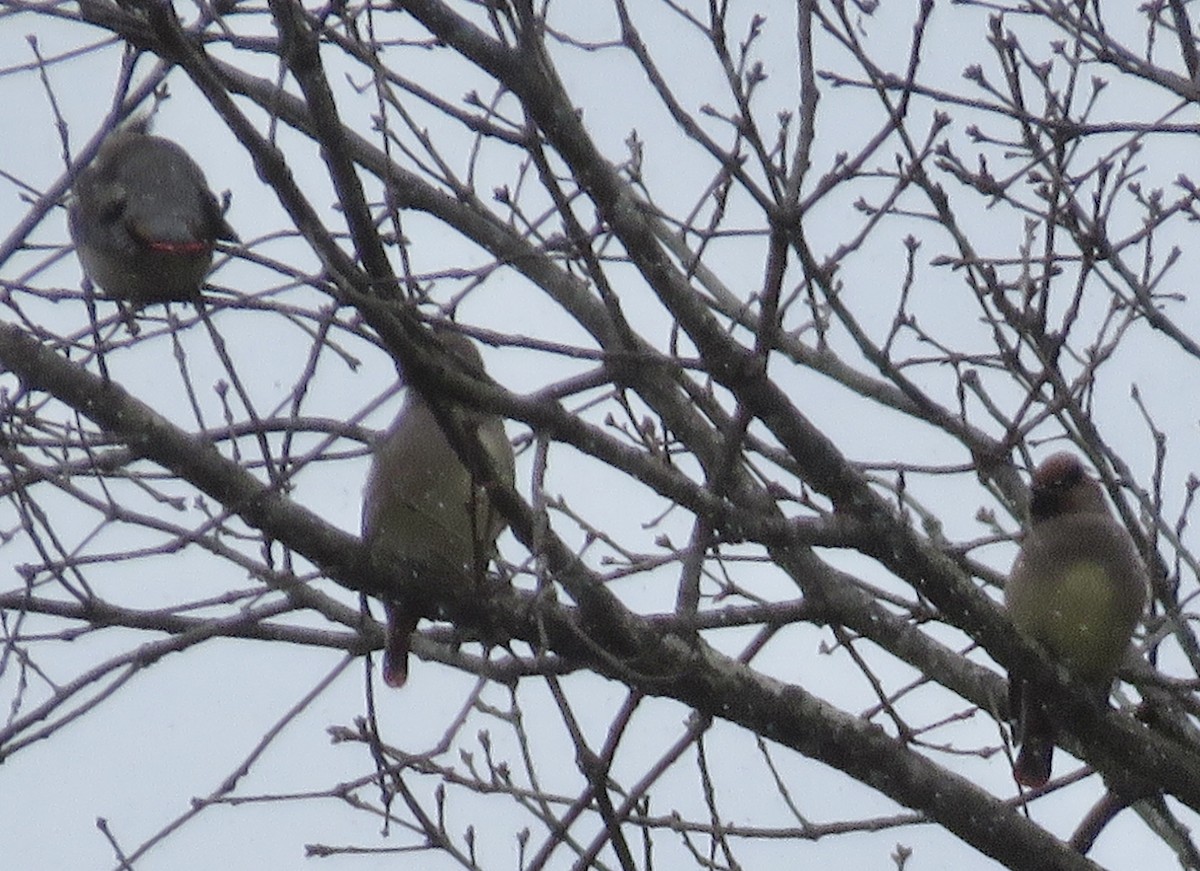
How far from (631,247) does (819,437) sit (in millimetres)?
563

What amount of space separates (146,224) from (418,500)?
5.61 ft

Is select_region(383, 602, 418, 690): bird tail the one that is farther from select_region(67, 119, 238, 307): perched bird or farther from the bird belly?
the bird belly

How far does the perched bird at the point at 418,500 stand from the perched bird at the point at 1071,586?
149 cm

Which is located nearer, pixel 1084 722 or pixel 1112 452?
pixel 1084 722

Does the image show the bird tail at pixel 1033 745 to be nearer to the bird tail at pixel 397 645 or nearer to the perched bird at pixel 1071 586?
the perched bird at pixel 1071 586

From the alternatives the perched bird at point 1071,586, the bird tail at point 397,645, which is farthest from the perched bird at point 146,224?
the perched bird at point 1071,586

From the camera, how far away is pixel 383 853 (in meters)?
4.40

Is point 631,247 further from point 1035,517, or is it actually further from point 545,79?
point 1035,517

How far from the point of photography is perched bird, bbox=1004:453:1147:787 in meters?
4.80

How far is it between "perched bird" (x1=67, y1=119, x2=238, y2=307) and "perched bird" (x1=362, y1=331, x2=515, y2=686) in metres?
1.13

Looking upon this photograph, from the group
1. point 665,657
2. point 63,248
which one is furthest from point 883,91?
point 63,248

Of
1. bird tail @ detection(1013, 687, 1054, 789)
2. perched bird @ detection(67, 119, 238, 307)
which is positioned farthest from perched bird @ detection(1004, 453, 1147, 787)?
perched bird @ detection(67, 119, 238, 307)

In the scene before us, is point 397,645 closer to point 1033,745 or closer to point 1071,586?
point 1033,745

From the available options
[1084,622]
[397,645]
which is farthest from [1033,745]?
[397,645]
